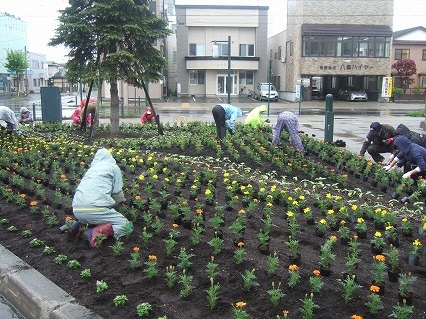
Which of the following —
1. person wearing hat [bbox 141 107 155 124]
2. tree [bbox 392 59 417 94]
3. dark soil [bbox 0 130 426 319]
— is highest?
tree [bbox 392 59 417 94]

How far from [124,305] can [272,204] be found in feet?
8.70

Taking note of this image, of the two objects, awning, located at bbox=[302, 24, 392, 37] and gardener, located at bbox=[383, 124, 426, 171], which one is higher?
awning, located at bbox=[302, 24, 392, 37]

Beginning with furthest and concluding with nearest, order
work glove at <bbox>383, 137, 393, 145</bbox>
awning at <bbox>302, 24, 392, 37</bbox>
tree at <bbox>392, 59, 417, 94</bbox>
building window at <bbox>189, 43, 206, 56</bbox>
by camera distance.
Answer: building window at <bbox>189, 43, 206, 56</bbox>
tree at <bbox>392, 59, 417, 94</bbox>
awning at <bbox>302, 24, 392, 37</bbox>
work glove at <bbox>383, 137, 393, 145</bbox>

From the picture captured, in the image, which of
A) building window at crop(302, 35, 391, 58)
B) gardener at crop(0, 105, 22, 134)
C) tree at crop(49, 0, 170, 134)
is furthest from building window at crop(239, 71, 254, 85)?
gardener at crop(0, 105, 22, 134)

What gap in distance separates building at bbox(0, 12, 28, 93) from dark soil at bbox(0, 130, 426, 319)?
6622cm

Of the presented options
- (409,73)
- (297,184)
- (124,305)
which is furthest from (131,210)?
(409,73)

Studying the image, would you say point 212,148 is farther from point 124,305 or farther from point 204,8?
point 204,8

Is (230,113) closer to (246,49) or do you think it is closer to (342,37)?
(342,37)

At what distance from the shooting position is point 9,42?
68438 mm

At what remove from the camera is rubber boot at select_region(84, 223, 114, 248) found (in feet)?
15.2

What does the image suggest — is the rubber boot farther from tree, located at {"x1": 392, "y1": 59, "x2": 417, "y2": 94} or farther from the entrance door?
tree, located at {"x1": 392, "y1": 59, "x2": 417, "y2": 94}

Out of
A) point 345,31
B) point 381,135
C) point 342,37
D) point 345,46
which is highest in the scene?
point 345,31

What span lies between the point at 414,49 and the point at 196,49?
78.2 ft

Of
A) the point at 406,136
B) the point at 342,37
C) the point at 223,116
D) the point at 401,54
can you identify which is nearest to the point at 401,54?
the point at 401,54
